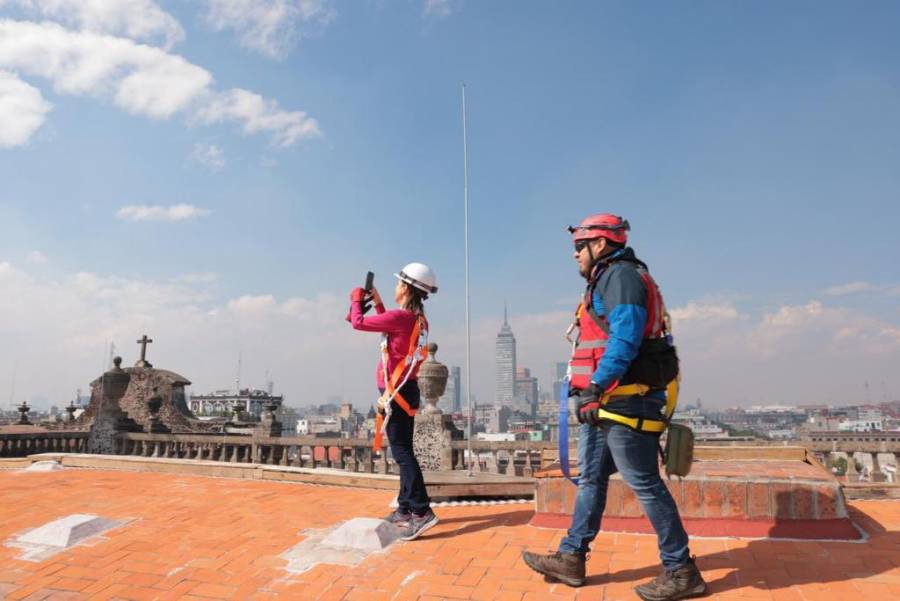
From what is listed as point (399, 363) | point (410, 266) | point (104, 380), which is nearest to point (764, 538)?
point (399, 363)

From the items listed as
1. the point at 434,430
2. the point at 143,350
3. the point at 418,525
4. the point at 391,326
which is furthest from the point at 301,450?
the point at 143,350

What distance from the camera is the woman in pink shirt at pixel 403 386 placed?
429 centimetres

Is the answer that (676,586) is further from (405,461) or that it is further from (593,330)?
(405,461)

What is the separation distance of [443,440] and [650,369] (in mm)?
7161

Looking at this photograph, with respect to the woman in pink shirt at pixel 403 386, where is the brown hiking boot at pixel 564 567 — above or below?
below

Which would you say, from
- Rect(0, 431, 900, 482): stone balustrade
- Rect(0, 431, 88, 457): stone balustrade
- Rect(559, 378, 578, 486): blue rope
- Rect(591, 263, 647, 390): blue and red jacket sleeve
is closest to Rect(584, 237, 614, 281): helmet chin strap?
Rect(591, 263, 647, 390): blue and red jacket sleeve

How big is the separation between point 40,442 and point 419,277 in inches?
523

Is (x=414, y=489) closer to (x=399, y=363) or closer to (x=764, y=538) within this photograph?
(x=399, y=363)

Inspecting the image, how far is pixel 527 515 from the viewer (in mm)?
4844

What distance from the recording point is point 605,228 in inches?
125

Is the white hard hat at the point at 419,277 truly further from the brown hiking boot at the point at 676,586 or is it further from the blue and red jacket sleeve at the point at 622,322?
the brown hiking boot at the point at 676,586

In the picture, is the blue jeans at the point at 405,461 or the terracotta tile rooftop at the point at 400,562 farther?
the blue jeans at the point at 405,461

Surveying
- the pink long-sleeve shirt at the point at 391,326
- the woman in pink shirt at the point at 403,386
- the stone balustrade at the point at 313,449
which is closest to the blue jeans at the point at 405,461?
the woman in pink shirt at the point at 403,386

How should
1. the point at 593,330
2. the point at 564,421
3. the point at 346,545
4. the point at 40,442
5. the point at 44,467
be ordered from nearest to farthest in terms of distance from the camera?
1. the point at 593,330
2. the point at 564,421
3. the point at 346,545
4. the point at 44,467
5. the point at 40,442
